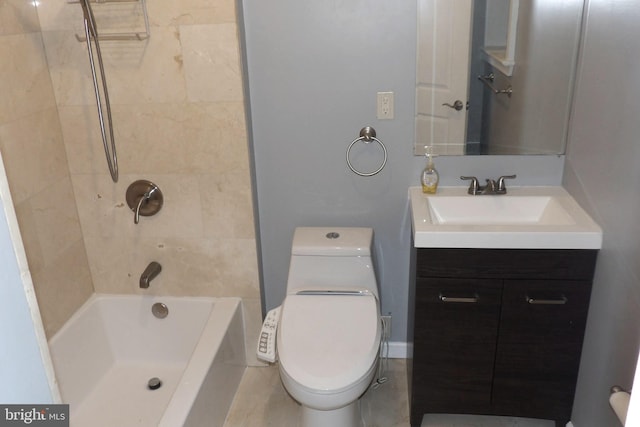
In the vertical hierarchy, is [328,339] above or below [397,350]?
above

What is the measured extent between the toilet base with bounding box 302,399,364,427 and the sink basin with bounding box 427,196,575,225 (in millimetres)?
799

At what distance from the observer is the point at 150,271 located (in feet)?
7.79

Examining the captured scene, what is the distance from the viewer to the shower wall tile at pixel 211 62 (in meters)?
2.07

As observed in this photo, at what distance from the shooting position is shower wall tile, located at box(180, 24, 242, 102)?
2.07m

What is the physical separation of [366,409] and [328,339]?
1.85 feet

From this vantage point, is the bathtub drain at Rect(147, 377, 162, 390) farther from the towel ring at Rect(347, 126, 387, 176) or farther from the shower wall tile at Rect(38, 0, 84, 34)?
the shower wall tile at Rect(38, 0, 84, 34)

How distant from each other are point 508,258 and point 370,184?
2.31ft

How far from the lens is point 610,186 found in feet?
5.65

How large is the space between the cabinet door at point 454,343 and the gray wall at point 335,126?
19.9 inches

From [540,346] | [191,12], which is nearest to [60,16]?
[191,12]

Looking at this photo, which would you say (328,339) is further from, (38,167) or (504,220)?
(38,167)

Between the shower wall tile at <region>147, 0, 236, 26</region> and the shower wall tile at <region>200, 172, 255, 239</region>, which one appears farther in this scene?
the shower wall tile at <region>200, 172, 255, 239</region>

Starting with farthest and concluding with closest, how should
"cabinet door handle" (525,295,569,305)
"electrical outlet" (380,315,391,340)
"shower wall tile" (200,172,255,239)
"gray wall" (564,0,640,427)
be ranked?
1. "electrical outlet" (380,315,391,340)
2. "shower wall tile" (200,172,255,239)
3. "cabinet door handle" (525,295,569,305)
4. "gray wall" (564,0,640,427)

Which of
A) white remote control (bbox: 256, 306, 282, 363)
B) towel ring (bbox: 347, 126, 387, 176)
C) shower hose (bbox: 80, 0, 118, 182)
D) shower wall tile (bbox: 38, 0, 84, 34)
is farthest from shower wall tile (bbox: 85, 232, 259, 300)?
shower wall tile (bbox: 38, 0, 84, 34)
